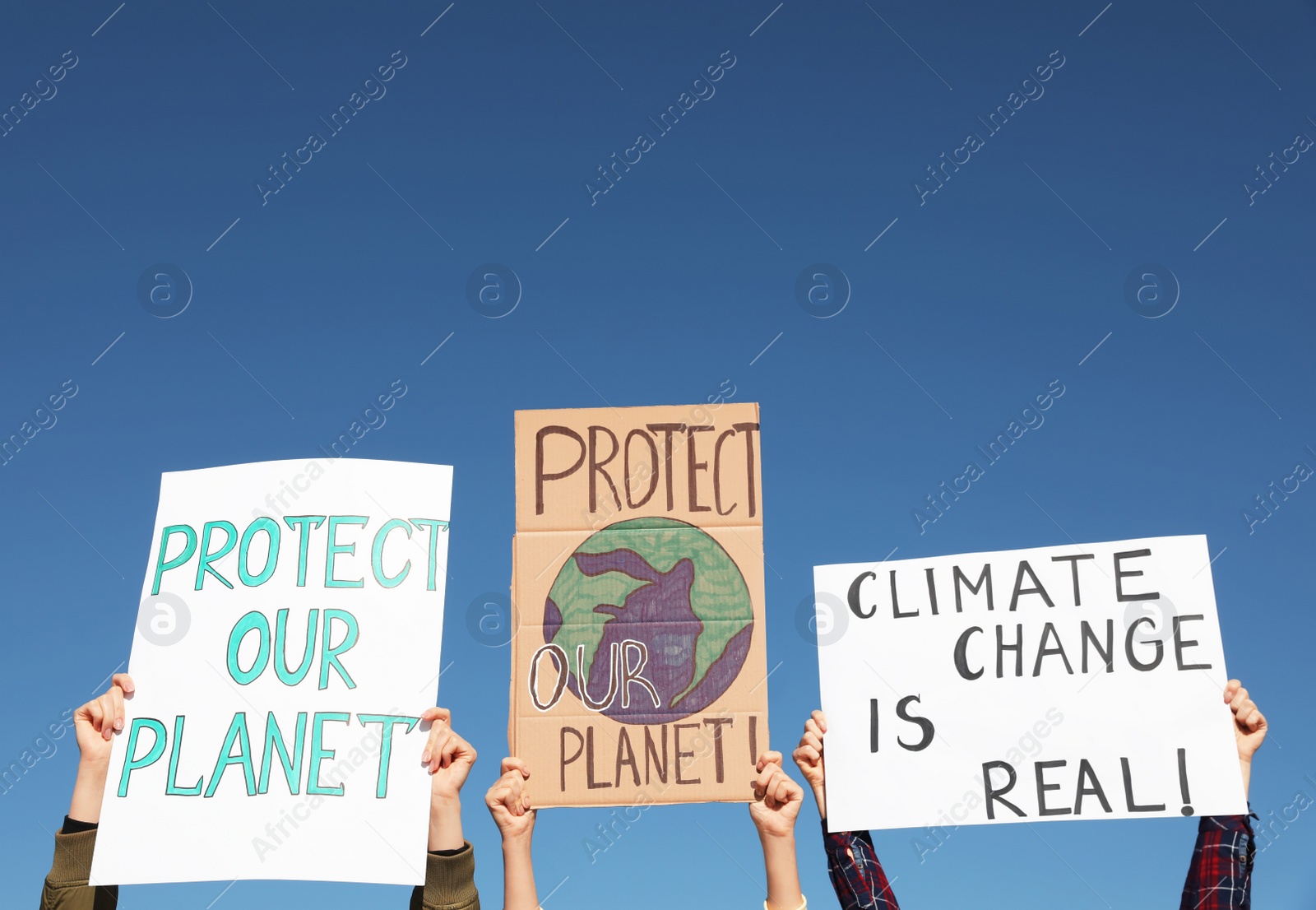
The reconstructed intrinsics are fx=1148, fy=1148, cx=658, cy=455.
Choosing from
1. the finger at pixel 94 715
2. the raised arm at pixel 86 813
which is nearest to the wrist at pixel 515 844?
the raised arm at pixel 86 813

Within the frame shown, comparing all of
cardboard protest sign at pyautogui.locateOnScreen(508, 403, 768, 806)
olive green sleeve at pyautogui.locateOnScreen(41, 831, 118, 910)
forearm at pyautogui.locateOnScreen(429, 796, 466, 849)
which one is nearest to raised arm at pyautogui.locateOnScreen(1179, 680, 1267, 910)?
cardboard protest sign at pyautogui.locateOnScreen(508, 403, 768, 806)

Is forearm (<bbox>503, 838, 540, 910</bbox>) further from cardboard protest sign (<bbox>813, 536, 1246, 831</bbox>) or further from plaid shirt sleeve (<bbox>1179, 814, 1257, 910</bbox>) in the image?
plaid shirt sleeve (<bbox>1179, 814, 1257, 910</bbox>)

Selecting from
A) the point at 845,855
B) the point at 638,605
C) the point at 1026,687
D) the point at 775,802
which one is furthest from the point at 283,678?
the point at 1026,687

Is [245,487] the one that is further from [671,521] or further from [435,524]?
[671,521]

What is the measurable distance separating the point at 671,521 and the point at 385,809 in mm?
1743

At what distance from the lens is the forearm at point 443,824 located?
468 centimetres

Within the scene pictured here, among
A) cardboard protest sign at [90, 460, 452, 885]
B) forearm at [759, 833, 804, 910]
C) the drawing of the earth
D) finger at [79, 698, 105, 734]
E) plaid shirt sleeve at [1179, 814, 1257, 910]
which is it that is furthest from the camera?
the drawing of the earth

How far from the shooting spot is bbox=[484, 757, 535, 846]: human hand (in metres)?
4.73

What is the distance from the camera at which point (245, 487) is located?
16.9 feet

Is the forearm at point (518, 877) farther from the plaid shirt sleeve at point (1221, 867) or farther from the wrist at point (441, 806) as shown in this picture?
the plaid shirt sleeve at point (1221, 867)

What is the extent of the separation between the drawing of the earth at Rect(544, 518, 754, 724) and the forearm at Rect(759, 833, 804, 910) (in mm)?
665

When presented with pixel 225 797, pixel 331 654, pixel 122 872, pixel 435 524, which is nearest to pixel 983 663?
pixel 435 524

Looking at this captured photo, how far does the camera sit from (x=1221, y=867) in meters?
4.18

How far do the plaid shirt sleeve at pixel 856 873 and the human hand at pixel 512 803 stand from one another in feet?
4.09
